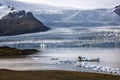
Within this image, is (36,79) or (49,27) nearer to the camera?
(36,79)

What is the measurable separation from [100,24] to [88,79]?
167032 mm

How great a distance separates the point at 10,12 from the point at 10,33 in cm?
1685

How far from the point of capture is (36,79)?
2758cm

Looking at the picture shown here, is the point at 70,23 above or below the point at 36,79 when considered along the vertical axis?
below

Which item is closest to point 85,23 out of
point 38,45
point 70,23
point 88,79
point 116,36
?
point 70,23

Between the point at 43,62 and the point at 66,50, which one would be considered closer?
the point at 43,62

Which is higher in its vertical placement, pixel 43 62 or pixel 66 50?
pixel 43 62

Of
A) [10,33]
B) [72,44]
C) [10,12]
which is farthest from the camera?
[10,12]

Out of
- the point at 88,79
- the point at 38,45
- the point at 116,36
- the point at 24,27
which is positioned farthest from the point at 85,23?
the point at 88,79

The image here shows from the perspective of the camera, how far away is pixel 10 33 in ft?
605

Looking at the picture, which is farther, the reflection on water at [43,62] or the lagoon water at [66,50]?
the lagoon water at [66,50]

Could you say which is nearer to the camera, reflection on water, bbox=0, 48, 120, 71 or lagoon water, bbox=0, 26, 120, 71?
reflection on water, bbox=0, 48, 120, 71

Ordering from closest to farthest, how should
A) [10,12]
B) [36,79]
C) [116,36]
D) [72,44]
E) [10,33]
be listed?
[36,79] < [72,44] < [116,36] < [10,33] < [10,12]

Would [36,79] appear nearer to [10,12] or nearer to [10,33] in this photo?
[10,33]
